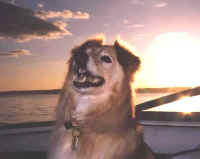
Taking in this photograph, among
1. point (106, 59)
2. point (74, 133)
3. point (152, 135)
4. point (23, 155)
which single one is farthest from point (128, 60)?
point (23, 155)

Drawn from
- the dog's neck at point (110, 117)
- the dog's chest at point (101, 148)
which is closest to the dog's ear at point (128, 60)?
the dog's neck at point (110, 117)

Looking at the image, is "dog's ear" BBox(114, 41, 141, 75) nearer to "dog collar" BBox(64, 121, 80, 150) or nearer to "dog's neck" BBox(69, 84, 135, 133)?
"dog's neck" BBox(69, 84, 135, 133)

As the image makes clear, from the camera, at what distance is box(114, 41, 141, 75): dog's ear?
1826 millimetres

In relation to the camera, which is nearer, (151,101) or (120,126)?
(120,126)

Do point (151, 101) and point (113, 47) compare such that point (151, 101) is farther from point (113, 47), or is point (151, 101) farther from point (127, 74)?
point (113, 47)

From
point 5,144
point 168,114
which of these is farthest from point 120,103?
point 5,144

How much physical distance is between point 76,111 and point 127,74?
20.4 inches

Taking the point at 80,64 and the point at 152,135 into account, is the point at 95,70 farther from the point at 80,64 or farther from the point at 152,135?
the point at 152,135

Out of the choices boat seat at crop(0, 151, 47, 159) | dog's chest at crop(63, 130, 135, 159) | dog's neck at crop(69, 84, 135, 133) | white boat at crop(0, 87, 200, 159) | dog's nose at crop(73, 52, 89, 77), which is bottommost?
boat seat at crop(0, 151, 47, 159)

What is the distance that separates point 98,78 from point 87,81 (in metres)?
0.09

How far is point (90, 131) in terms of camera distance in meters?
1.59

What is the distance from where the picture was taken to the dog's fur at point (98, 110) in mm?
1574

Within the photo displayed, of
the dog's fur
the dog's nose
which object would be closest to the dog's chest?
the dog's fur

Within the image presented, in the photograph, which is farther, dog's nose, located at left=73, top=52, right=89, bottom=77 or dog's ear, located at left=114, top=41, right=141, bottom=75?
dog's ear, located at left=114, top=41, right=141, bottom=75
